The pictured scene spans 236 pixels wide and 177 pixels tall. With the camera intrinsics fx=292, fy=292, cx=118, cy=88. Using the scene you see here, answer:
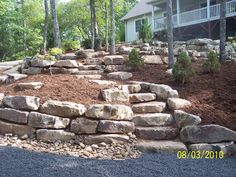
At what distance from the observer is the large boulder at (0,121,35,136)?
4676 mm

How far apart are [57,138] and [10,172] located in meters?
1.31

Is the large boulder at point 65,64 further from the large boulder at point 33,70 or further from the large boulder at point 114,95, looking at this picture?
the large boulder at point 114,95

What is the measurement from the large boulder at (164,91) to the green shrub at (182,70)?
46cm

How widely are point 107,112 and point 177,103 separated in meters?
1.27

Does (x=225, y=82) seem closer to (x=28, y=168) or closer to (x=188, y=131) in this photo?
(x=188, y=131)

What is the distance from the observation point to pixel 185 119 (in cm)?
470

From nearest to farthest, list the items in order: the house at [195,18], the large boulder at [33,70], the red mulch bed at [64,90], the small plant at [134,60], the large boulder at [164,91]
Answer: the red mulch bed at [64,90] < the large boulder at [164,91] < the large boulder at [33,70] < the small plant at [134,60] < the house at [195,18]

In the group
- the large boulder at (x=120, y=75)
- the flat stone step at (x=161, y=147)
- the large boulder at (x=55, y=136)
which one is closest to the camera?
the flat stone step at (x=161, y=147)

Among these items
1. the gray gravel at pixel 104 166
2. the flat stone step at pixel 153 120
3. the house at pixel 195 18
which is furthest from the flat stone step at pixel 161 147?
the house at pixel 195 18

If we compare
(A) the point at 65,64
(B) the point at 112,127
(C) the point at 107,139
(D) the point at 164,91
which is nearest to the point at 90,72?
(A) the point at 65,64

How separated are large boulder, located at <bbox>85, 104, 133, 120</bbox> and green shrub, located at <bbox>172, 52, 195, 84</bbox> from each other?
1.73 meters

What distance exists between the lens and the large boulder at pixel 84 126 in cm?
455

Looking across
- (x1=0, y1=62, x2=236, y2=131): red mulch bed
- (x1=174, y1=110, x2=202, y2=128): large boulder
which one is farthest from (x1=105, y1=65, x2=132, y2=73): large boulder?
(x1=174, y1=110, x2=202, y2=128): large boulder

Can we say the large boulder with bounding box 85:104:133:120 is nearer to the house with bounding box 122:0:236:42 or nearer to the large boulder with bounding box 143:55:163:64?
the large boulder with bounding box 143:55:163:64
